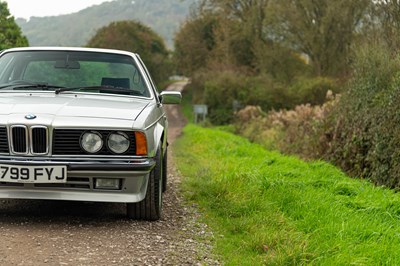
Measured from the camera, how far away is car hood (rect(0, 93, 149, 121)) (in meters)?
4.82

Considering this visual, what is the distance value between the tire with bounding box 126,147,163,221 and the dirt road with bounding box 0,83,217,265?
0.08 metres

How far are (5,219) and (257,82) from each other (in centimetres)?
2673

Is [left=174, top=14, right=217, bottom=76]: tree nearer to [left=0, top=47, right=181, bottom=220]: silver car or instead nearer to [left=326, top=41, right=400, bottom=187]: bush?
[left=326, top=41, right=400, bottom=187]: bush

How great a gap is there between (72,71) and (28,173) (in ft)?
6.32

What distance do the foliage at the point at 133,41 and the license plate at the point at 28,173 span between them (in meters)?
47.4

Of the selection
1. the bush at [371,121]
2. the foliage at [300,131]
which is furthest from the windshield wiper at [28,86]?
the foliage at [300,131]

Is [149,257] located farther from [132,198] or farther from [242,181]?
[242,181]

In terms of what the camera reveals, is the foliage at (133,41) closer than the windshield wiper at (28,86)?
No

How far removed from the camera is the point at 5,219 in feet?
16.8

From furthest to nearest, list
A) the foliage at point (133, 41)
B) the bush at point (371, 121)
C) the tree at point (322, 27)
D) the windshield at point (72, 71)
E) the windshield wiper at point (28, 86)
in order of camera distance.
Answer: the foliage at point (133, 41), the tree at point (322, 27), the bush at point (371, 121), the windshield at point (72, 71), the windshield wiper at point (28, 86)

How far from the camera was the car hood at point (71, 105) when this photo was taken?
4816 mm

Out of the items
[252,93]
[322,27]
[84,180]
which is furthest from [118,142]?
[252,93]

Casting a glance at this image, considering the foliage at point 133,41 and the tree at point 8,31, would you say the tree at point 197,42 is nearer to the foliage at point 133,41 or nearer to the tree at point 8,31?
the foliage at point 133,41

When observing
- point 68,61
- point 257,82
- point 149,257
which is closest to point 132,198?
point 149,257
